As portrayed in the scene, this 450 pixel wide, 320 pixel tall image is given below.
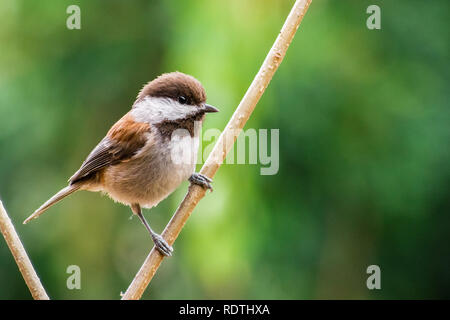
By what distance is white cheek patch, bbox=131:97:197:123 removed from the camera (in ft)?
7.59

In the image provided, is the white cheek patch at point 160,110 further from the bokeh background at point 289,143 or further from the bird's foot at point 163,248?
the bokeh background at point 289,143

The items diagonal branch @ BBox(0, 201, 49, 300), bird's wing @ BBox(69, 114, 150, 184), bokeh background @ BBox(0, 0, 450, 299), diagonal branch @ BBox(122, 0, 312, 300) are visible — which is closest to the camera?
diagonal branch @ BBox(0, 201, 49, 300)

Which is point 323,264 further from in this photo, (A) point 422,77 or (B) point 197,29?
(B) point 197,29

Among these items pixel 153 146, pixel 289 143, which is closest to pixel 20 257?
pixel 153 146

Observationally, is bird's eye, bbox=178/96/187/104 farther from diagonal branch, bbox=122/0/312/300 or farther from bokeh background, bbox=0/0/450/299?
bokeh background, bbox=0/0/450/299

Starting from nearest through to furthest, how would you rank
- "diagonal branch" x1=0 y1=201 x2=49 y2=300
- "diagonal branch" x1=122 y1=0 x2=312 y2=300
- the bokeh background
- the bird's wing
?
1. "diagonal branch" x1=0 y1=201 x2=49 y2=300
2. "diagonal branch" x1=122 y1=0 x2=312 y2=300
3. the bird's wing
4. the bokeh background

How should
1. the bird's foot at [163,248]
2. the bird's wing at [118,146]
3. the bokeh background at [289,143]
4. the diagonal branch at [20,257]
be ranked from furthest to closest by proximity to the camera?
the bokeh background at [289,143] < the bird's wing at [118,146] < the bird's foot at [163,248] < the diagonal branch at [20,257]

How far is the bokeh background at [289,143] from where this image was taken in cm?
356

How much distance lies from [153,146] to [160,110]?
0.16 metres

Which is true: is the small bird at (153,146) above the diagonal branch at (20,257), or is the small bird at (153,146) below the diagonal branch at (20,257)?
above

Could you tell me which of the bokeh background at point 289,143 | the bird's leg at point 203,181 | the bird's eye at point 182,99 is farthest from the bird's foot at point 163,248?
the bokeh background at point 289,143

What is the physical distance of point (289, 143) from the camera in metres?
3.59

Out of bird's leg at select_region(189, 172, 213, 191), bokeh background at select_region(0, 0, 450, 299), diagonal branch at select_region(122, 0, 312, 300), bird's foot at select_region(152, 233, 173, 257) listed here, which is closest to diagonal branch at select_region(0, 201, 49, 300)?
diagonal branch at select_region(122, 0, 312, 300)

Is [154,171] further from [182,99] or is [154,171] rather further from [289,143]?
[289,143]
